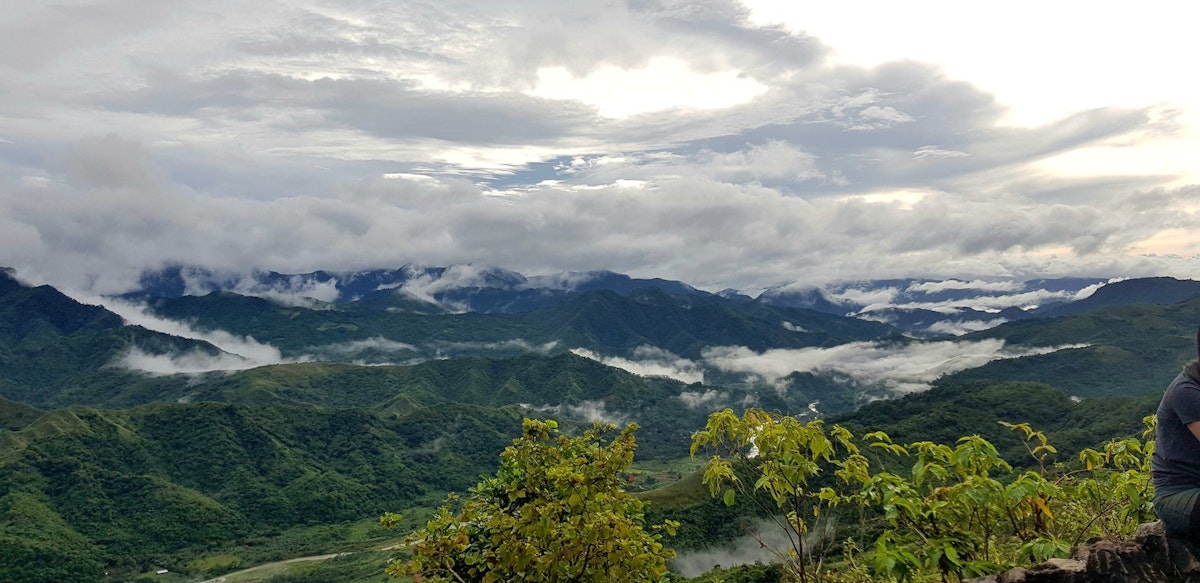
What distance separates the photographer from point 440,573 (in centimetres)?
951

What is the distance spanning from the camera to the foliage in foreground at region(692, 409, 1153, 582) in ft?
24.8

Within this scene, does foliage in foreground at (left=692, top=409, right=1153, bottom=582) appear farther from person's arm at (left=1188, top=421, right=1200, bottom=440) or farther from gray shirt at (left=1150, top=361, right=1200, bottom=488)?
person's arm at (left=1188, top=421, right=1200, bottom=440)

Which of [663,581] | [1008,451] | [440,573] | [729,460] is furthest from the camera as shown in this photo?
[1008,451]

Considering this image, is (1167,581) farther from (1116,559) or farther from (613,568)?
(613,568)

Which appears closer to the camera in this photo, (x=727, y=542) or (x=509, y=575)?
(x=509, y=575)

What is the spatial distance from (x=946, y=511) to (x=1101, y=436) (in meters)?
227

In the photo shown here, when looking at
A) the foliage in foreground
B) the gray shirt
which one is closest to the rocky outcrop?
the foliage in foreground

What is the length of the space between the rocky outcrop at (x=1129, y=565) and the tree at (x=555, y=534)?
16.5 ft

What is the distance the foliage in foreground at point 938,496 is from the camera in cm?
756

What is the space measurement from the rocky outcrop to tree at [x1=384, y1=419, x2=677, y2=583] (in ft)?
16.5

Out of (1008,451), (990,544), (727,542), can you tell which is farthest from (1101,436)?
(990,544)

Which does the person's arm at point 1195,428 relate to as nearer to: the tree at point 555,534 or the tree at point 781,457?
the tree at point 781,457

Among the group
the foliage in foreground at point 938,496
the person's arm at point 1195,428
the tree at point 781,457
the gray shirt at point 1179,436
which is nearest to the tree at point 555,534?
the tree at point 781,457

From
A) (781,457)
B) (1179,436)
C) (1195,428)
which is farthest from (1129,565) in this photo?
(781,457)
